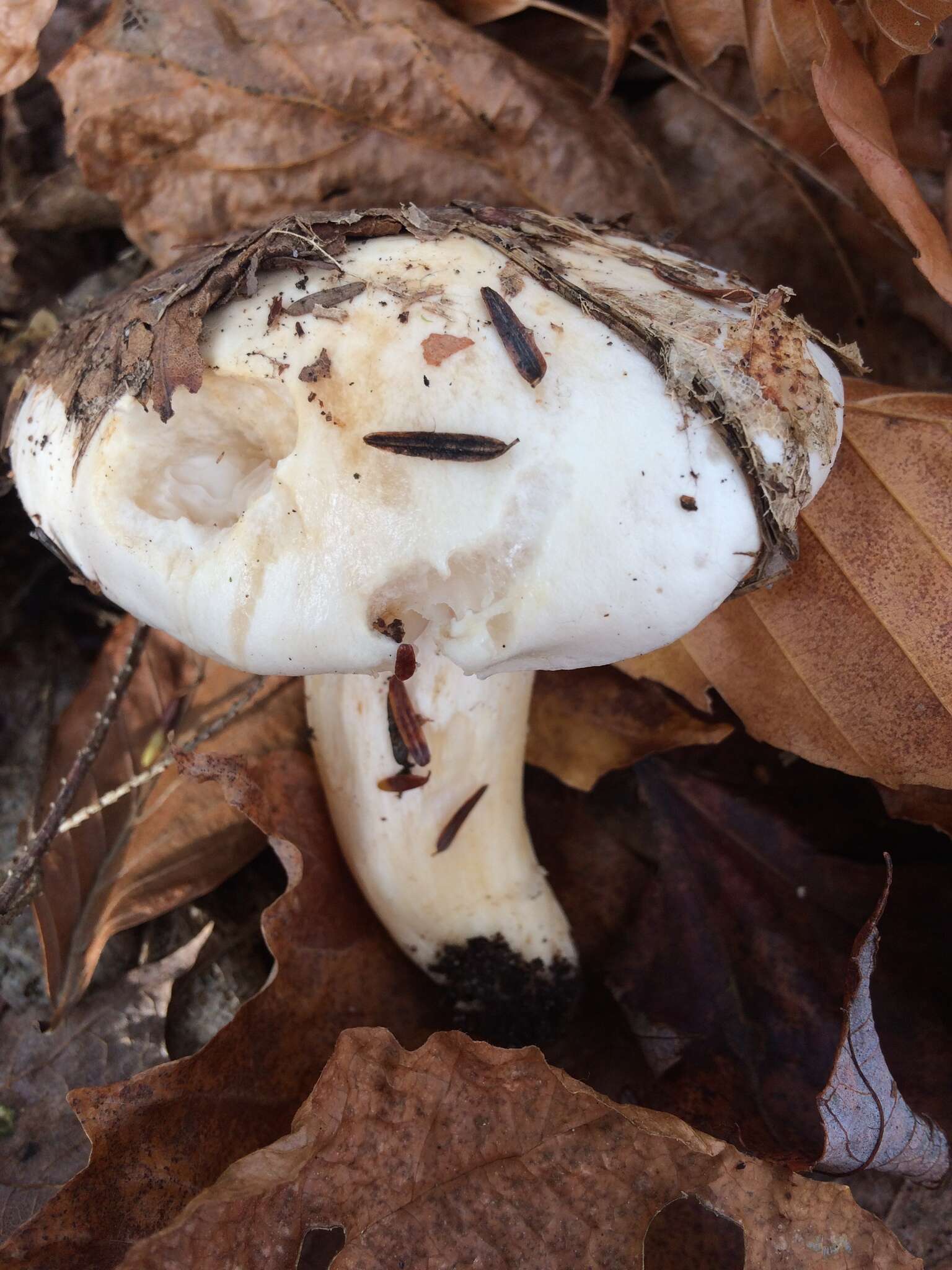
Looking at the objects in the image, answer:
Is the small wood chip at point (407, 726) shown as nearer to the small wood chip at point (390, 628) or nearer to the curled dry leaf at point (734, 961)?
the small wood chip at point (390, 628)

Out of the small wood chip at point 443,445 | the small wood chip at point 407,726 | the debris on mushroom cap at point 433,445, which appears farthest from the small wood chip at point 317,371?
the small wood chip at point 407,726

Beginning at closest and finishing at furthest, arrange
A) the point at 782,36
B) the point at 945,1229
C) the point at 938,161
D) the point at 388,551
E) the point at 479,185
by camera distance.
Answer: the point at 388,551, the point at 945,1229, the point at 782,36, the point at 938,161, the point at 479,185

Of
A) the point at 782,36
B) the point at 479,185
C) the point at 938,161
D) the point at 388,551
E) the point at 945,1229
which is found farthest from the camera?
the point at 479,185

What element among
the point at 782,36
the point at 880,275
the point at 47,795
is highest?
the point at 782,36

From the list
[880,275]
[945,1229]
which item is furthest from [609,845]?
[880,275]

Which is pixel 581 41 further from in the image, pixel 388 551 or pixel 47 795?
pixel 47 795

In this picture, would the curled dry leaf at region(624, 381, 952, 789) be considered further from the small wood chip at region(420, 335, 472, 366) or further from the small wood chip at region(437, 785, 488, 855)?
the small wood chip at region(420, 335, 472, 366)
